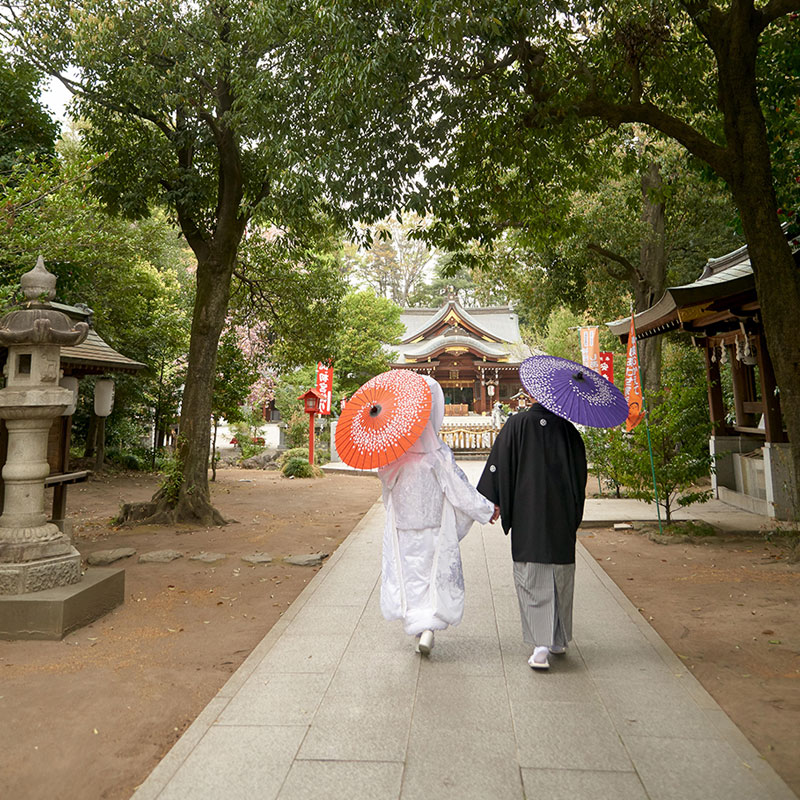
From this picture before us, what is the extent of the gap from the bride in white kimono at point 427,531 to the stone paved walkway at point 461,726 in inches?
10.8

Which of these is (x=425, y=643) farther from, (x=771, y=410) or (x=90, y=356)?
(x=771, y=410)

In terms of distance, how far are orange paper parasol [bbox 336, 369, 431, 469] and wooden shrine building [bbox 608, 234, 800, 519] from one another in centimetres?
489

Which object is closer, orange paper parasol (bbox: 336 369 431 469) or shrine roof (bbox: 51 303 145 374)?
orange paper parasol (bbox: 336 369 431 469)

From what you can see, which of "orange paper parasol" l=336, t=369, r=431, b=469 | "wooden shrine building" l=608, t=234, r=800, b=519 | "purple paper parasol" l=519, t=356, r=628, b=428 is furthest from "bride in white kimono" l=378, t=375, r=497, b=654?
"wooden shrine building" l=608, t=234, r=800, b=519

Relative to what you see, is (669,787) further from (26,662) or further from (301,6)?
(301,6)

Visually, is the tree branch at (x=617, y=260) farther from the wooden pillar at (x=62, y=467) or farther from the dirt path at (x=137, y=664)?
the wooden pillar at (x=62, y=467)

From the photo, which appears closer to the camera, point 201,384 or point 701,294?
point 701,294

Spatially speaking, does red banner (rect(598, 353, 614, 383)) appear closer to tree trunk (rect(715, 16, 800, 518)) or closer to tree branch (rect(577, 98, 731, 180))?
tree branch (rect(577, 98, 731, 180))

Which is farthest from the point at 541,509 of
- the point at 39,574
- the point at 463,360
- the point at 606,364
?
the point at 463,360

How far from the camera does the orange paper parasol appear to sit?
358 cm

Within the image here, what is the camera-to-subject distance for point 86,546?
23.6 ft

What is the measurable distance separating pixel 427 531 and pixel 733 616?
2.56 meters

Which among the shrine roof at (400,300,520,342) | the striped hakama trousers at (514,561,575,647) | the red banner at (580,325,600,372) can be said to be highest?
the shrine roof at (400,300,520,342)

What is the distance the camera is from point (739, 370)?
1031 cm
